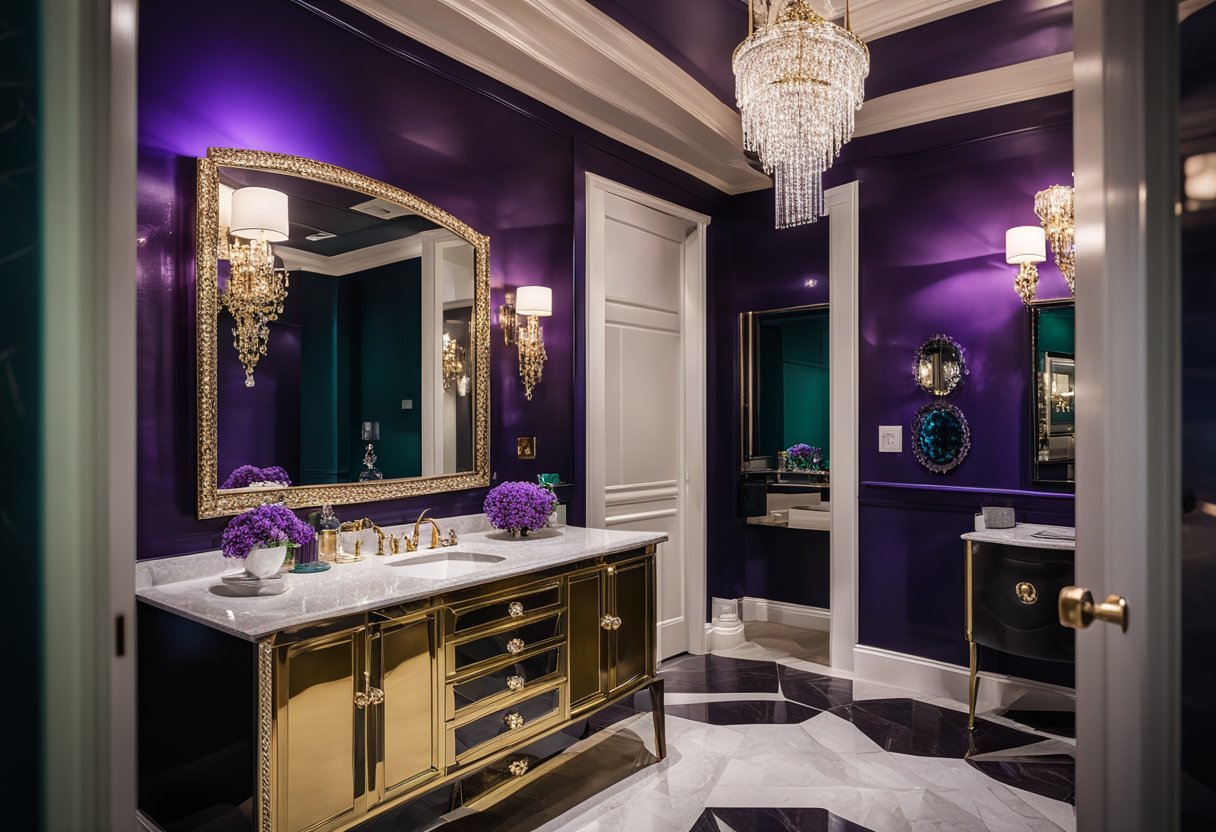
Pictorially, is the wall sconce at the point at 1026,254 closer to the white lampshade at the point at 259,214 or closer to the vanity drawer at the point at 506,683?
the vanity drawer at the point at 506,683

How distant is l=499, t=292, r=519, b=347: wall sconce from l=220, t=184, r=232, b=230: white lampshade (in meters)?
1.18

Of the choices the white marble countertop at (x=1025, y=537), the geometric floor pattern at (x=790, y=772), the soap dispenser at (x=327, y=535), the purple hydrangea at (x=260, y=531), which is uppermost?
the purple hydrangea at (x=260, y=531)

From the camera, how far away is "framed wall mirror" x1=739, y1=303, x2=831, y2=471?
4660 millimetres

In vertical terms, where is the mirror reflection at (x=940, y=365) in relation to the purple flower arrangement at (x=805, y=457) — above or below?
above

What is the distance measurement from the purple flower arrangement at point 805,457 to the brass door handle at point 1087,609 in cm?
378

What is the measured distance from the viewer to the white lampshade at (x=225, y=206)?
211 cm

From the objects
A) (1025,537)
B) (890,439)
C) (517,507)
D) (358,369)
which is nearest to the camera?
(358,369)

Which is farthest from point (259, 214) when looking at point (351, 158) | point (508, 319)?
point (508, 319)

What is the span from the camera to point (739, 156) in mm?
4164

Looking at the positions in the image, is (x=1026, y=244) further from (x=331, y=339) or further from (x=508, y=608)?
(x=331, y=339)

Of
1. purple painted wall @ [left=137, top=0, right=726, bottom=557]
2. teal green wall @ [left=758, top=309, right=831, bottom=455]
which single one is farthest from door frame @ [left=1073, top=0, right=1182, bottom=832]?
teal green wall @ [left=758, top=309, right=831, bottom=455]

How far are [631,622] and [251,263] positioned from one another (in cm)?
180

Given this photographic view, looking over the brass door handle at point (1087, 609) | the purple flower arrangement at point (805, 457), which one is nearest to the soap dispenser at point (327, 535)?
the brass door handle at point (1087, 609)

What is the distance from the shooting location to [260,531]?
1.85 m
